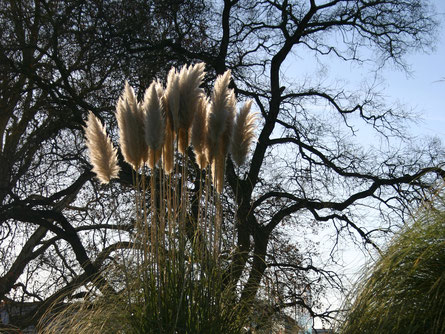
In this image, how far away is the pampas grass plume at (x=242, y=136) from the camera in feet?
11.4

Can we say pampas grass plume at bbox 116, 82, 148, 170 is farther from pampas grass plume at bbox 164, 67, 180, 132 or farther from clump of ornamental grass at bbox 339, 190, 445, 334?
clump of ornamental grass at bbox 339, 190, 445, 334

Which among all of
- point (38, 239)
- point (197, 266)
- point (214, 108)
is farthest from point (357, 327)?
point (38, 239)

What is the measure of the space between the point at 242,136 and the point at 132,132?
604 mm

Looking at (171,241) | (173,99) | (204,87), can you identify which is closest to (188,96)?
(173,99)

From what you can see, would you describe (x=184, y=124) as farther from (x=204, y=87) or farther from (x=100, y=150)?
(x=204, y=87)

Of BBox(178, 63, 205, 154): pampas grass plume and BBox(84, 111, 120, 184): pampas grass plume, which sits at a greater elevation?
BBox(178, 63, 205, 154): pampas grass plume

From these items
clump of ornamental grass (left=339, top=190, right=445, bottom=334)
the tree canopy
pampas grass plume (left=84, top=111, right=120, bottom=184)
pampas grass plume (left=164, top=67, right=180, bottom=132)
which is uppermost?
the tree canopy

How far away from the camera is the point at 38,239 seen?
387 inches

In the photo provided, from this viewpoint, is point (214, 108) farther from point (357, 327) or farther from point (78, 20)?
point (78, 20)

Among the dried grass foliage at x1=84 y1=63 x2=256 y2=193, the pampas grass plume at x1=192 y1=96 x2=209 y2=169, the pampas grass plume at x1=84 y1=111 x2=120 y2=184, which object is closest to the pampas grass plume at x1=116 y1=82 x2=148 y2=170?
the dried grass foliage at x1=84 y1=63 x2=256 y2=193

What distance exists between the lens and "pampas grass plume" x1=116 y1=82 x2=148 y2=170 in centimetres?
333

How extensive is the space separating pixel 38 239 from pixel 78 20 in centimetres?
373

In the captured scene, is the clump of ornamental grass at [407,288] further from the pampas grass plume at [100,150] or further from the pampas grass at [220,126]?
the pampas grass plume at [100,150]

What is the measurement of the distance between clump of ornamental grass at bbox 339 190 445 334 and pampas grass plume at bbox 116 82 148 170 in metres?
1.33
